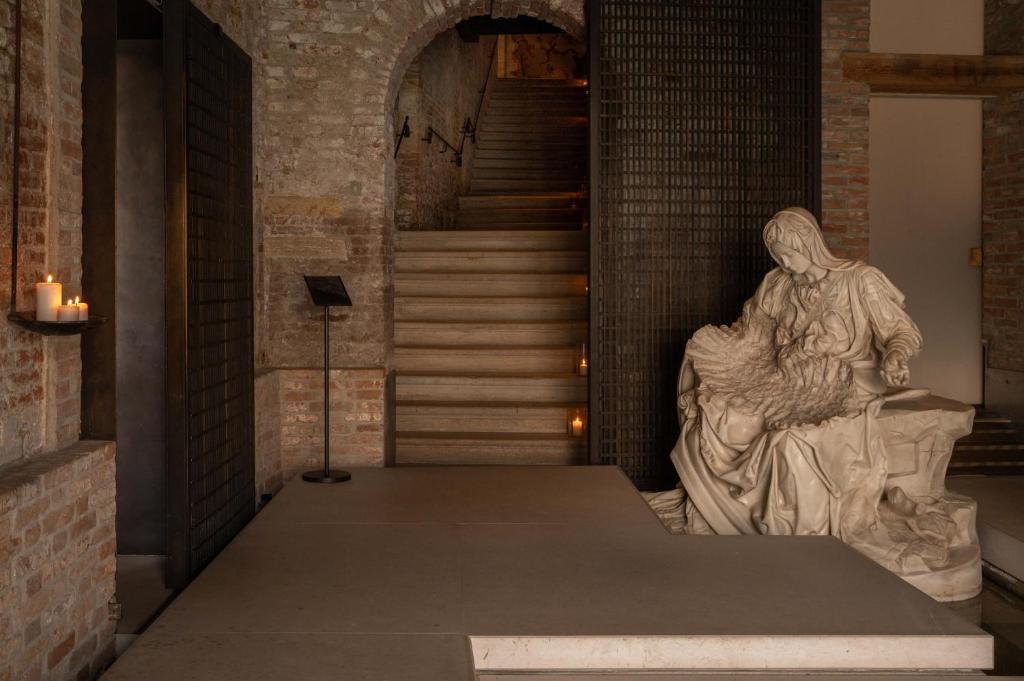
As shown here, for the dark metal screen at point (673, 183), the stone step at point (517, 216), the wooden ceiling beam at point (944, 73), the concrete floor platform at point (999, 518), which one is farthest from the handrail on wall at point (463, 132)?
the concrete floor platform at point (999, 518)

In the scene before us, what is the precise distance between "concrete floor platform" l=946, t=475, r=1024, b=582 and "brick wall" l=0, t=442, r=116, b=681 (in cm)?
418

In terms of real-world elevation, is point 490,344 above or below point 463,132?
below

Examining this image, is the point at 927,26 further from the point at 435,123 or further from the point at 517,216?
the point at 435,123

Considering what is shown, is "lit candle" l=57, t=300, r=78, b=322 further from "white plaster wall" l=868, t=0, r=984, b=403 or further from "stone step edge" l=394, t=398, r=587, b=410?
"white plaster wall" l=868, t=0, r=984, b=403

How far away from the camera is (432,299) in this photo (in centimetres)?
781

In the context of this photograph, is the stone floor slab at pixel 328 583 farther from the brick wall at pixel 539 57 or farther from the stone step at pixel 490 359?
the brick wall at pixel 539 57

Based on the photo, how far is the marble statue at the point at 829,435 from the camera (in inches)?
182

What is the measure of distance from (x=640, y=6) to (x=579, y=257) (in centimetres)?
231

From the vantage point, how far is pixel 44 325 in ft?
10.2

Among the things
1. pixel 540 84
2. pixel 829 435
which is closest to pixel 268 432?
pixel 829 435

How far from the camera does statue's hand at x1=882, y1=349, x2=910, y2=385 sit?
4.63 m

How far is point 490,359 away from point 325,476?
7.10 feet

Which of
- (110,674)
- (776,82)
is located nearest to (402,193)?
(776,82)

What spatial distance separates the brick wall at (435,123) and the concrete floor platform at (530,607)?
469 cm
